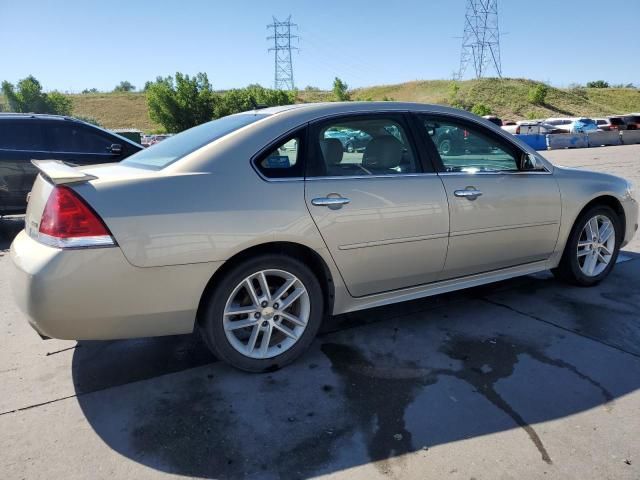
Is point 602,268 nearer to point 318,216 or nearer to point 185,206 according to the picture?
point 318,216

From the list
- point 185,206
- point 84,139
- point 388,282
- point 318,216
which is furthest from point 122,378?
point 84,139

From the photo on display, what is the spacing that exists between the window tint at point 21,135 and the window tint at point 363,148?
18.5ft

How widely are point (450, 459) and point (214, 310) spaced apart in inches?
56.5

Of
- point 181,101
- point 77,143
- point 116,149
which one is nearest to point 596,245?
point 116,149

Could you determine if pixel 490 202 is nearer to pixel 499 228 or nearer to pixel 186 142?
pixel 499 228

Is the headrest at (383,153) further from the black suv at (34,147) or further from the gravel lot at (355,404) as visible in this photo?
the black suv at (34,147)

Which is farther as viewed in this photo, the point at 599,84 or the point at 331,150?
the point at 599,84

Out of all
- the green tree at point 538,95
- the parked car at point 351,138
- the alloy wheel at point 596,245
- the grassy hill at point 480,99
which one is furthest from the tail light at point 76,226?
the green tree at point 538,95

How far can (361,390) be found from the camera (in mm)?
2775

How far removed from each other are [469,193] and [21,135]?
6.45 m

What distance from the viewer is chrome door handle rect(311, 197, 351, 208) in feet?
9.66

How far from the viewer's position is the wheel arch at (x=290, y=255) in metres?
2.79

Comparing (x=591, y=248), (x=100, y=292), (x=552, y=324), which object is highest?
(x=100, y=292)

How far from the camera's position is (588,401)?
2666 millimetres
